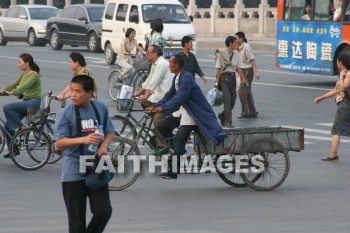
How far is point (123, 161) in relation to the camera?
1221 centimetres

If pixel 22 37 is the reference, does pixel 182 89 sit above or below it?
above

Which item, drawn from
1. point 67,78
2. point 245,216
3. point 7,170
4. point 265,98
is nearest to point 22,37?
point 67,78

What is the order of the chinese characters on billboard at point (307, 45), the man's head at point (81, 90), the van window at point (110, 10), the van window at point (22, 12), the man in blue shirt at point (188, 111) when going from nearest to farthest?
the man's head at point (81, 90) → the man in blue shirt at point (188, 111) → the chinese characters on billboard at point (307, 45) → the van window at point (110, 10) → the van window at point (22, 12)

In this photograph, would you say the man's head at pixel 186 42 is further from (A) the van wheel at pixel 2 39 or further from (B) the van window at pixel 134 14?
(A) the van wheel at pixel 2 39

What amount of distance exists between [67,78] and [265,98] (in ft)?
22.0

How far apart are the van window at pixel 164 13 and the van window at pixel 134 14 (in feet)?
0.68

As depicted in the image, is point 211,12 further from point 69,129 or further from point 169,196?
point 69,129

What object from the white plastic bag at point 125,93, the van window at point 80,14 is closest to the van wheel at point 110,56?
the van window at point 80,14

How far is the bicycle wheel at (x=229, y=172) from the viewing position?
12.3 meters

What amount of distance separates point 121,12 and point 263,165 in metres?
21.7

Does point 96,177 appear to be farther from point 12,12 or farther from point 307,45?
point 12,12

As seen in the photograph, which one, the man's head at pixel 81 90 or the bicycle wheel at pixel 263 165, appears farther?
the bicycle wheel at pixel 263 165

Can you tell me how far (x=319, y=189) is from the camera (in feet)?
40.7

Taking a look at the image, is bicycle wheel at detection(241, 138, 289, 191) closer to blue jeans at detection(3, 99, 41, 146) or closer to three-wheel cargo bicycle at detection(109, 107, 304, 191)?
three-wheel cargo bicycle at detection(109, 107, 304, 191)
